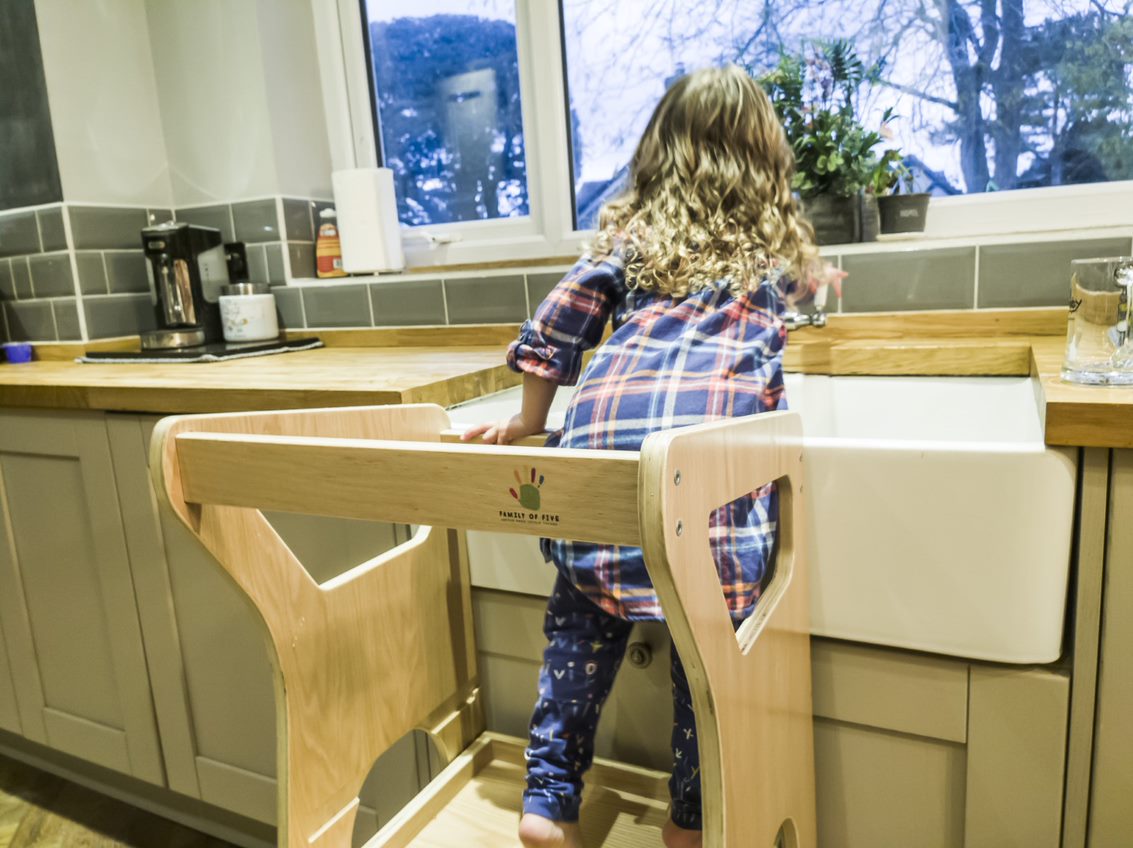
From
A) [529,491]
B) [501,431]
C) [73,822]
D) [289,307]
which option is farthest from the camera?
[289,307]

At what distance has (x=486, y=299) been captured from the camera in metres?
1.63

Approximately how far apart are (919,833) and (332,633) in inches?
25.3

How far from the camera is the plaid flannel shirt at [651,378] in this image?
0.81 meters

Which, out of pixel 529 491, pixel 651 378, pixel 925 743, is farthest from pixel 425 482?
pixel 925 743

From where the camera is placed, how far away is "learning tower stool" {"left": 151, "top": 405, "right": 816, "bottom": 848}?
55cm

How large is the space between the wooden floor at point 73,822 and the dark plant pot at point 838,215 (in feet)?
4.90

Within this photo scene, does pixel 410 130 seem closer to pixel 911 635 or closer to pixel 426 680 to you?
pixel 426 680

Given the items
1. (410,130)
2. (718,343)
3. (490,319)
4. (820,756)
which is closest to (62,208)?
(410,130)

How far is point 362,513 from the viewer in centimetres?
63

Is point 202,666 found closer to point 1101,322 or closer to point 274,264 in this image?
point 274,264

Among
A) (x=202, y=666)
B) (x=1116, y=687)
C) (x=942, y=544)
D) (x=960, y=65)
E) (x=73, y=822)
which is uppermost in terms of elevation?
(x=960, y=65)

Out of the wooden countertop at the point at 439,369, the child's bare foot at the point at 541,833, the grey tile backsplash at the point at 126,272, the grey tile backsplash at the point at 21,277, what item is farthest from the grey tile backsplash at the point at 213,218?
A: the child's bare foot at the point at 541,833

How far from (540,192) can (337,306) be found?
19.0 inches

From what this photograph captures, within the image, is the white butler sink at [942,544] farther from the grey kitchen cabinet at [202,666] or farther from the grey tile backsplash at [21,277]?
the grey tile backsplash at [21,277]
